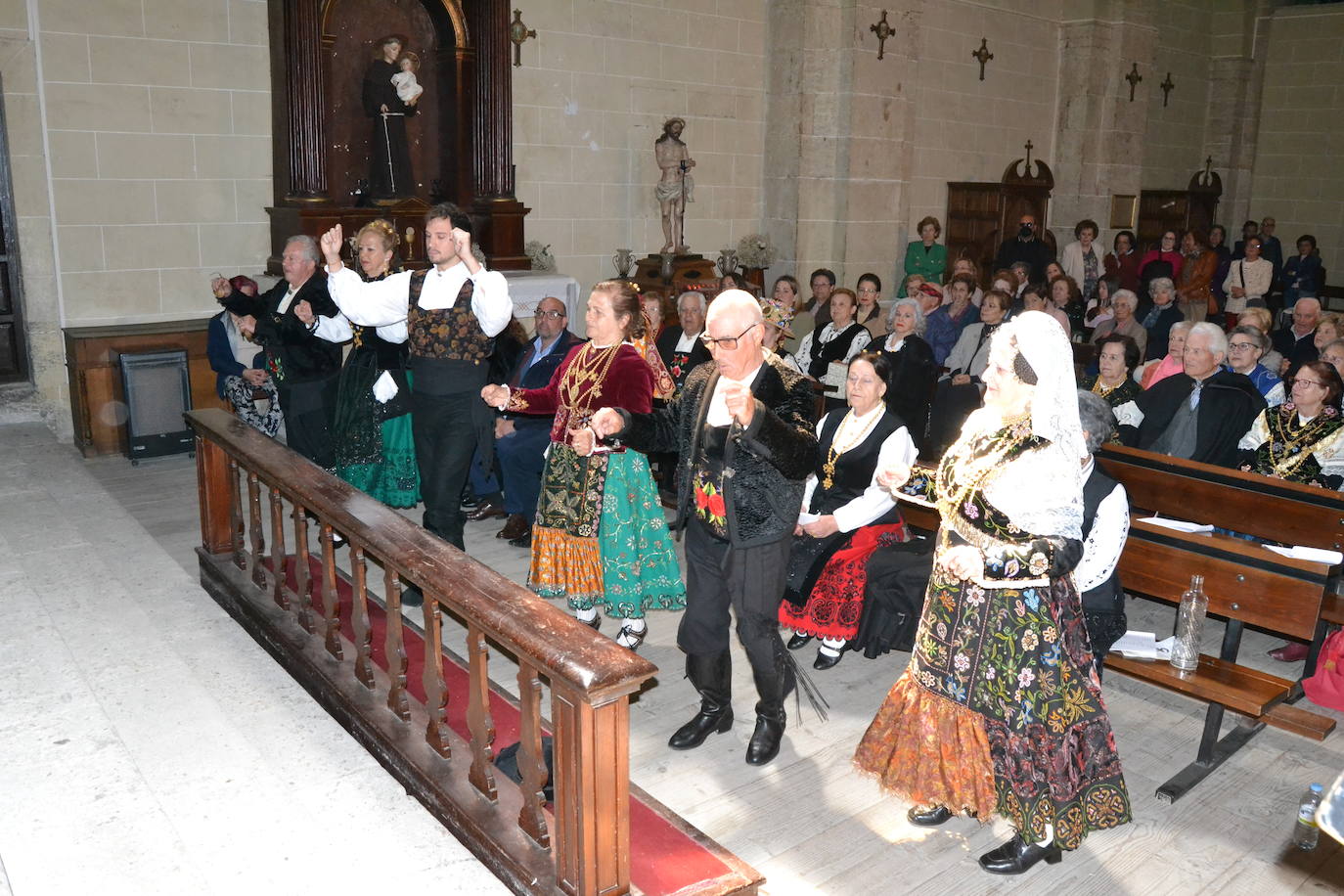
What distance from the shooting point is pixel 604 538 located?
4297 millimetres

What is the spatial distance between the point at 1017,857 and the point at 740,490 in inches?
51.3

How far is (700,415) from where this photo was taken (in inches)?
138

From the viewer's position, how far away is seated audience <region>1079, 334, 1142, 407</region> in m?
5.78

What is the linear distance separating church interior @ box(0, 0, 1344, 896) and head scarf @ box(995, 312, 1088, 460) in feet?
3.93

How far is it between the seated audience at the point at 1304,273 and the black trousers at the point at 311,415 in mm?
11981

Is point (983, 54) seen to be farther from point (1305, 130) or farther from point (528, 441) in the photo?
point (528, 441)

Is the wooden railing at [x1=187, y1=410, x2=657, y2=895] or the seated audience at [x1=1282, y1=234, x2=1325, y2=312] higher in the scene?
the seated audience at [x1=1282, y1=234, x2=1325, y2=312]

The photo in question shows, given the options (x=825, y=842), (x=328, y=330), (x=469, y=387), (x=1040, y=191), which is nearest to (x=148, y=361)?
(x=328, y=330)

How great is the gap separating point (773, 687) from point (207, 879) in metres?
1.77

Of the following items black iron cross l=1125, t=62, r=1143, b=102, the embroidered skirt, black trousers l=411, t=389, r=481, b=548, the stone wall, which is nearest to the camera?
the embroidered skirt

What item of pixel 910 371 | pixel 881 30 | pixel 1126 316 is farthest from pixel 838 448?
pixel 881 30

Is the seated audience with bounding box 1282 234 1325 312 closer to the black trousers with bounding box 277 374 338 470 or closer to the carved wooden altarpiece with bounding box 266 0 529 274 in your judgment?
the carved wooden altarpiece with bounding box 266 0 529 274

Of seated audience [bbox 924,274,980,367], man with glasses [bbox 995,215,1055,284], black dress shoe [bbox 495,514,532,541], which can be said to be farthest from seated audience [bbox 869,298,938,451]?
man with glasses [bbox 995,215,1055,284]

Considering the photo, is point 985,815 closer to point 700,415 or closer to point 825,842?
point 825,842
